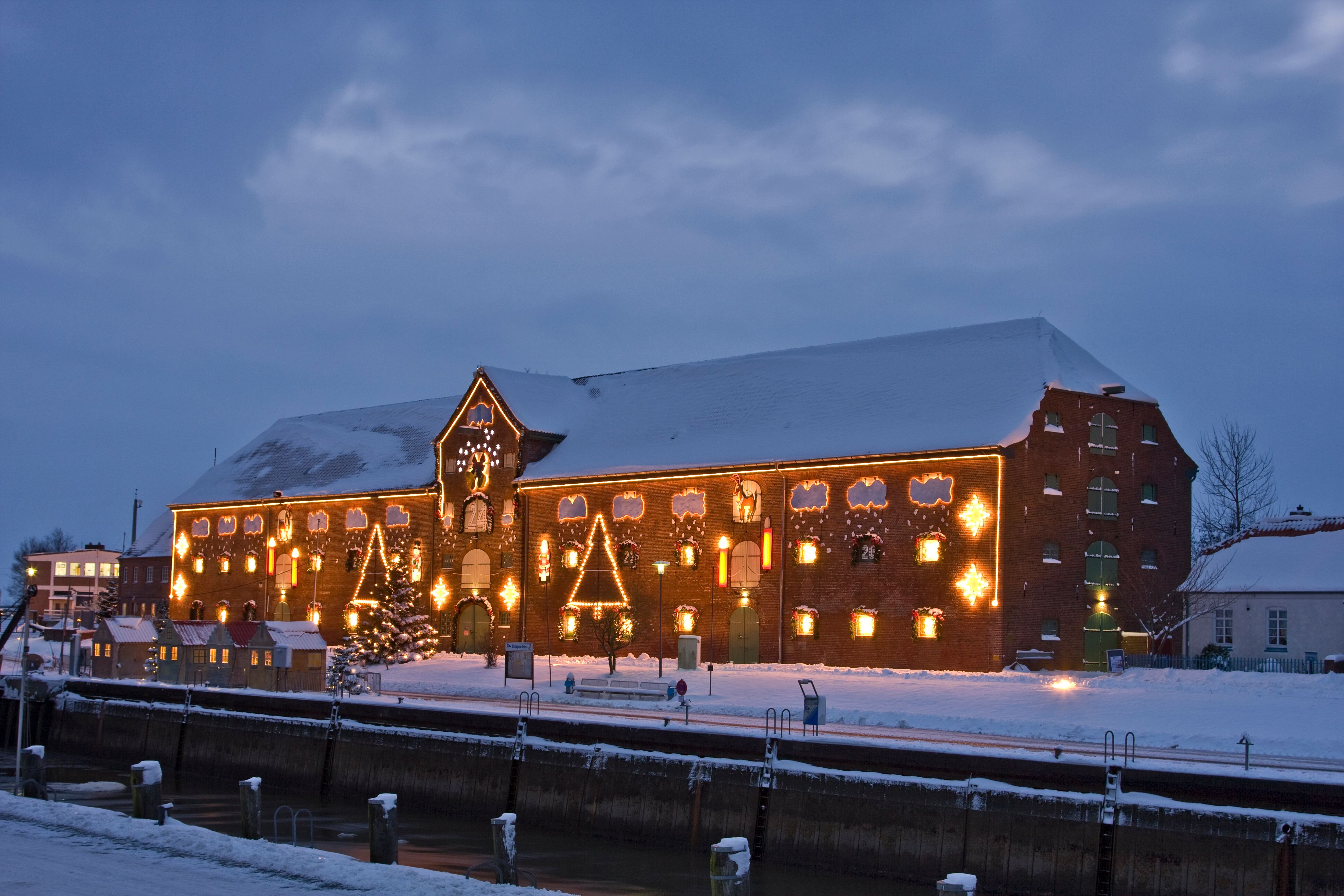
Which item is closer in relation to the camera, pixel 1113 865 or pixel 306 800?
pixel 1113 865

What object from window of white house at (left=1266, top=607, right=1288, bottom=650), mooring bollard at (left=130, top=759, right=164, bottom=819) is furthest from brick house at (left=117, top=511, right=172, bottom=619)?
mooring bollard at (left=130, top=759, right=164, bottom=819)

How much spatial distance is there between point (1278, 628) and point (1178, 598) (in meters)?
4.85

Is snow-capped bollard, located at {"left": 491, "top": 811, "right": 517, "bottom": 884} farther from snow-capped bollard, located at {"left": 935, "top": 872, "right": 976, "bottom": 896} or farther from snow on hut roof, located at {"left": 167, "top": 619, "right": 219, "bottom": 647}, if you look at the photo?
snow on hut roof, located at {"left": 167, "top": 619, "right": 219, "bottom": 647}

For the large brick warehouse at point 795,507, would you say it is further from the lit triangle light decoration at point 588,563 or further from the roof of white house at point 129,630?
the roof of white house at point 129,630

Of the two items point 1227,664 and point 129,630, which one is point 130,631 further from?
point 1227,664

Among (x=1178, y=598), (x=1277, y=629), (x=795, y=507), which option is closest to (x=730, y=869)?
(x=1277, y=629)

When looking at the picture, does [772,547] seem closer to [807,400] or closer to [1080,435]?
[807,400]

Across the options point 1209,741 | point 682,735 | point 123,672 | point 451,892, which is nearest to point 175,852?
point 451,892

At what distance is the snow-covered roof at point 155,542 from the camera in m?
93.5

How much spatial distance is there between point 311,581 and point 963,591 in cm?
3772

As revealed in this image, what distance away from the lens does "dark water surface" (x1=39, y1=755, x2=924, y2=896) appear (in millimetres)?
25406

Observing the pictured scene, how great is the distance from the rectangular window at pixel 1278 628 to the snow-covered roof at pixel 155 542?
6682cm

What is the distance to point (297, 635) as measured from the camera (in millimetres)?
51531

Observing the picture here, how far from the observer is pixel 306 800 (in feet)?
119
